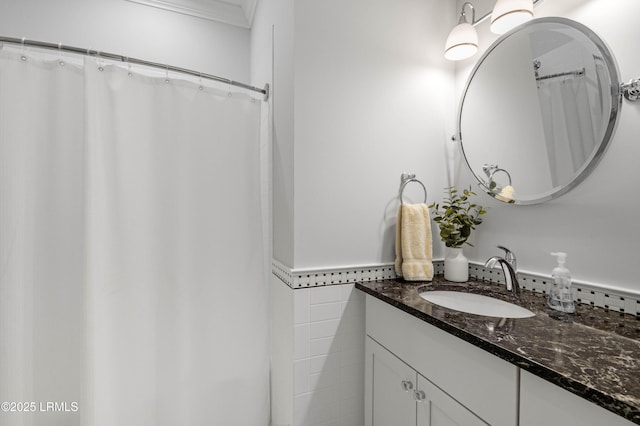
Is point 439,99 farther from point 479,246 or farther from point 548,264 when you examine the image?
point 548,264

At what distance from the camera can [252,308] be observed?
4.93ft

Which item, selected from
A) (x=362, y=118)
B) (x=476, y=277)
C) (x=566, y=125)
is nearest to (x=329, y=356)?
(x=476, y=277)

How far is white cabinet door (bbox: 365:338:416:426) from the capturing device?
3.41 feet

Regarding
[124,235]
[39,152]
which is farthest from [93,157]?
[124,235]

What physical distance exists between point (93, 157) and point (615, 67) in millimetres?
1847

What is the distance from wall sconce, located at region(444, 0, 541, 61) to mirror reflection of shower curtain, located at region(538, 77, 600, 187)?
0.27 metres

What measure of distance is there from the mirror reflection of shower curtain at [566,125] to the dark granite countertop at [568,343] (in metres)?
0.49

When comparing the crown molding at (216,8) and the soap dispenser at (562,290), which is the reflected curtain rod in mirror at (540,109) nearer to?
the soap dispenser at (562,290)

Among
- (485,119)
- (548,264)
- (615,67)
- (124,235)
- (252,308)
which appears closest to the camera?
(615,67)

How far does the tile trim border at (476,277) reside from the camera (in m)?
0.95

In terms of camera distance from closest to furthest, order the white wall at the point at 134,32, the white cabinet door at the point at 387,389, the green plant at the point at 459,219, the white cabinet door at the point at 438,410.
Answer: the white cabinet door at the point at 438,410 < the white cabinet door at the point at 387,389 < the green plant at the point at 459,219 < the white wall at the point at 134,32

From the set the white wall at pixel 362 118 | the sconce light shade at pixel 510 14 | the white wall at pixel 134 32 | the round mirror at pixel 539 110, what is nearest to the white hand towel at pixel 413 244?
the white wall at pixel 362 118

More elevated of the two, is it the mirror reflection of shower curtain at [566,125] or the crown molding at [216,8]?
the crown molding at [216,8]

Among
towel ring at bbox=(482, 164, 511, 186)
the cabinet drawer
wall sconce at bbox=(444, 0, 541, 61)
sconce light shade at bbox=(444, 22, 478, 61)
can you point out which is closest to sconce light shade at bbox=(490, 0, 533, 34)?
wall sconce at bbox=(444, 0, 541, 61)
